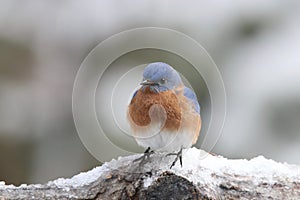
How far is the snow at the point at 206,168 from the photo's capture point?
1801 millimetres

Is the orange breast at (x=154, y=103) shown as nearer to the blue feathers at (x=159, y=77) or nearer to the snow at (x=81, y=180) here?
the blue feathers at (x=159, y=77)

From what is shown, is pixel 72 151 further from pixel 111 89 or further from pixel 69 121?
pixel 111 89

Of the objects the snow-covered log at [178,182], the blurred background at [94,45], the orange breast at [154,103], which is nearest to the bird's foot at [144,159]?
the snow-covered log at [178,182]

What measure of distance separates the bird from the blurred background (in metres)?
1.31

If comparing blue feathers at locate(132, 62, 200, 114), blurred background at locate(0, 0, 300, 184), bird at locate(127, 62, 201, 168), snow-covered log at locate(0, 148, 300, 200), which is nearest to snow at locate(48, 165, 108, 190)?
snow-covered log at locate(0, 148, 300, 200)

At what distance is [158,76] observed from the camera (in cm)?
196

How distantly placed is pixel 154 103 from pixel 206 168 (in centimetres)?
28

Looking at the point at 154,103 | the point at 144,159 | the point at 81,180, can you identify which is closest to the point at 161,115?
the point at 154,103

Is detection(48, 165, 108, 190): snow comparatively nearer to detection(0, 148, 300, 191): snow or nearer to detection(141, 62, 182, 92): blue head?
detection(0, 148, 300, 191): snow

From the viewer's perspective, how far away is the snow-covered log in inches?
66.2

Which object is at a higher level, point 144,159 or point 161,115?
point 161,115

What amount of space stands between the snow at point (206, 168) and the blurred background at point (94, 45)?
1.41 meters

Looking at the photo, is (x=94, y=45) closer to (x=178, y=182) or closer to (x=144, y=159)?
(x=144, y=159)

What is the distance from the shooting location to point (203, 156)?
1919 mm
